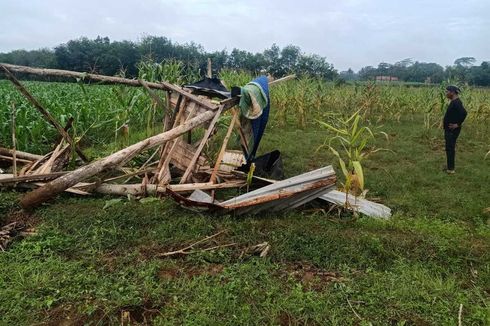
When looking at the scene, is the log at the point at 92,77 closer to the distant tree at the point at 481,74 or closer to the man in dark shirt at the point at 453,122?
the man in dark shirt at the point at 453,122

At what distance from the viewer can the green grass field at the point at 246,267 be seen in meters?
2.61

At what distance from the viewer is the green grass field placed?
261cm

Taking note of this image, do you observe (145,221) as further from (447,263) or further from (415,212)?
(415,212)

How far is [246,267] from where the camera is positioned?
3.14 meters

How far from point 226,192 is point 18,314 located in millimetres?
2872

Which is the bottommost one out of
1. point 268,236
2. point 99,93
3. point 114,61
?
point 268,236

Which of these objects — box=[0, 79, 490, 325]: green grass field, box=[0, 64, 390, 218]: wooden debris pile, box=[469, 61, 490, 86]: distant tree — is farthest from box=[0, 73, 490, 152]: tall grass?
box=[469, 61, 490, 86]: distant tree

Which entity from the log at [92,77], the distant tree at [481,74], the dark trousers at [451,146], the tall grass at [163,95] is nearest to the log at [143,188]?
the log at [92,77]

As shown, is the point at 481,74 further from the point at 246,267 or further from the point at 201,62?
the point at 246,267

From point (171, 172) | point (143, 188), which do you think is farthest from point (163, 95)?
point (143, 188)

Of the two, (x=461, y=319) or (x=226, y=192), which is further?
(x=226, y=192)

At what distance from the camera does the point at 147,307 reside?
2.66 metres

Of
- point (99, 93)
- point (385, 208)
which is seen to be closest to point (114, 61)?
point (99, 93)

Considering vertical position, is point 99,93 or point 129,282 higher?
point 99,93
